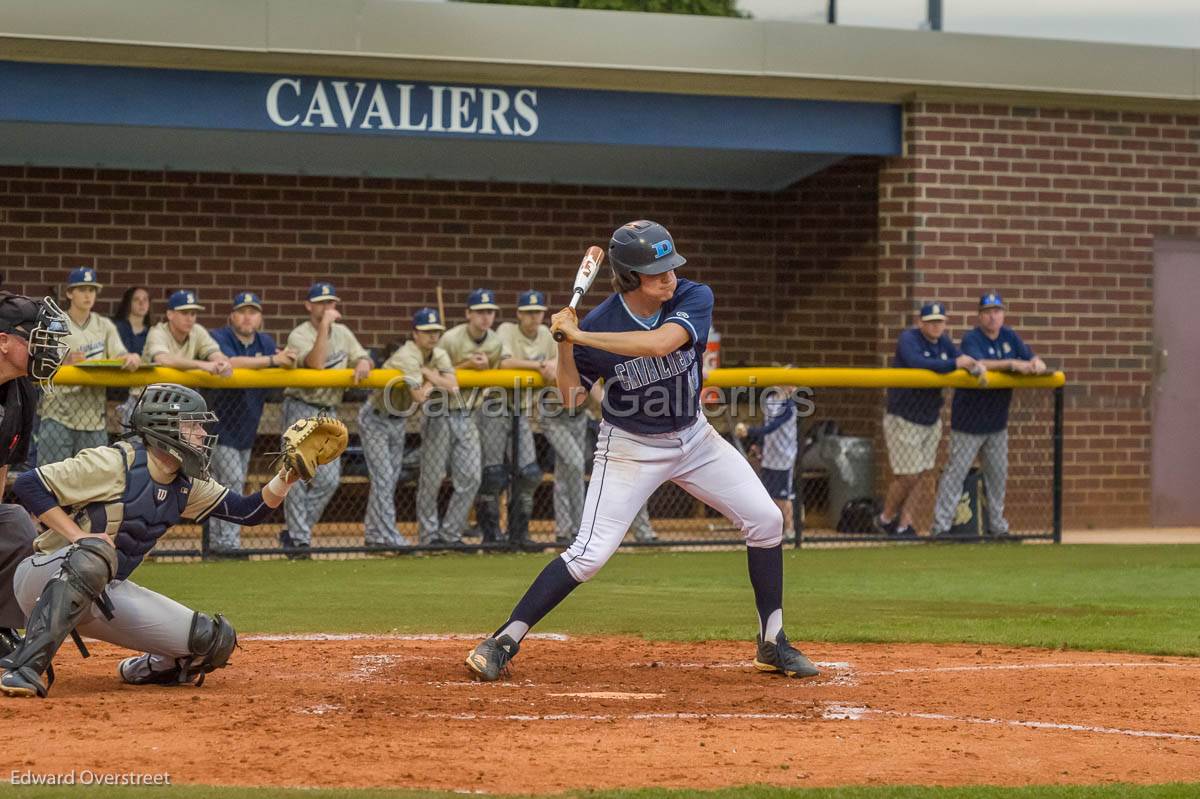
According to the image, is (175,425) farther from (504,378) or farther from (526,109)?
(526,109)

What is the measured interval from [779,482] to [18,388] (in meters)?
7.44

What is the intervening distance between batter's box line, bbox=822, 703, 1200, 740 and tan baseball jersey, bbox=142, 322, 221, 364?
675 cm

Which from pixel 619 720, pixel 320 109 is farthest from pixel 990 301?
pixel 619 720

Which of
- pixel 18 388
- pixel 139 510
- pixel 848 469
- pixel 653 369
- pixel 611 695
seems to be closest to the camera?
pixel 139 510

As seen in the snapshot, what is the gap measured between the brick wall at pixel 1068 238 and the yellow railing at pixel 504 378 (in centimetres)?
150

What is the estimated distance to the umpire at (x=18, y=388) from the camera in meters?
6.10

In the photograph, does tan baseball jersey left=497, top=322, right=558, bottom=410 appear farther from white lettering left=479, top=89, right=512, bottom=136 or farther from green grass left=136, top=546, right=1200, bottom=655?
white lettering left=479, top=89, right=512, bottom=136

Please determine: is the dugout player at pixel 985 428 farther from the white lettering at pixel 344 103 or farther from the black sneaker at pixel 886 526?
the white lettering at pixel 344 103

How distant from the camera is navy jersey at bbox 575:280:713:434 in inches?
252

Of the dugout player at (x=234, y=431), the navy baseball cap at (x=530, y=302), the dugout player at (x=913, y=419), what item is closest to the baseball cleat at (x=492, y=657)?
the dugout player at (x=234, y=431)

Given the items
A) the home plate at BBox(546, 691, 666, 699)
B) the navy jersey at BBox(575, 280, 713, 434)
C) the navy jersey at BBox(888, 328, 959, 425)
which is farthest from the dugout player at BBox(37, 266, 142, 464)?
the navy jersey at BBox(888, 328, 959, 425)

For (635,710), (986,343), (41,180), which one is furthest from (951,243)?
(635,710)

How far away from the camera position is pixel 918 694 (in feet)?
20.1

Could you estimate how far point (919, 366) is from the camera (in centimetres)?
1277
